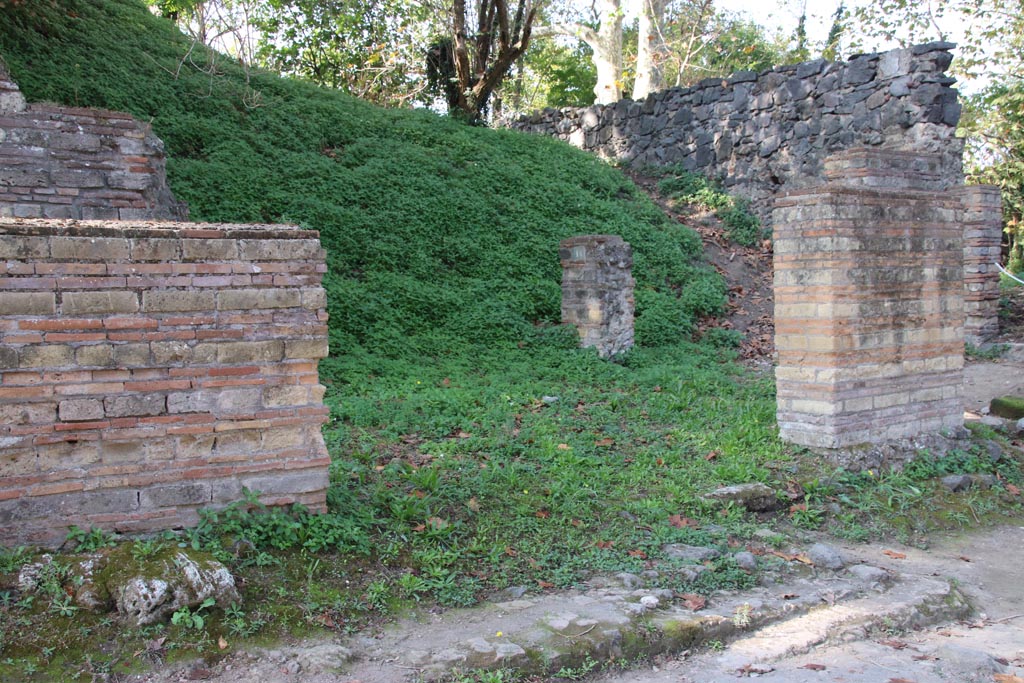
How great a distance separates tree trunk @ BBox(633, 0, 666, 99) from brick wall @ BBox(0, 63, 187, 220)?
1366 centimetres

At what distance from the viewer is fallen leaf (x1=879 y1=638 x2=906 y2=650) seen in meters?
4.22

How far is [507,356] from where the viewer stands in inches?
398

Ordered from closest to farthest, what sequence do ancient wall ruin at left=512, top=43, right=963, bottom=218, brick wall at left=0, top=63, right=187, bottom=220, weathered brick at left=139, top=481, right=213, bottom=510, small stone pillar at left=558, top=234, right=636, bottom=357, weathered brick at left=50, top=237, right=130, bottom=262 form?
weathered brick at left=50, top=237, right=130, bottom=262 → weathered brick at left=139, top=481, right=213, bottom=510 → brick wall at left=0, top=63, right=187, bottom=220 → small stone pillar at left=558, top=234, right=636, bottom=357 → ancient wall ruin at left=512, top=43, right=963, bottom=218

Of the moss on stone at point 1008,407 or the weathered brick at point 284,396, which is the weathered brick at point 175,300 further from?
the moss on stone at point 1008,407

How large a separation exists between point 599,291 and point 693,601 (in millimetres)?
6781

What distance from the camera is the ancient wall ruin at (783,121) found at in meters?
13.8

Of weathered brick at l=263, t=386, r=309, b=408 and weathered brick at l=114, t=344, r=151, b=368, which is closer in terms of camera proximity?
weathered brick at l=114, t=344, r=151, b=368

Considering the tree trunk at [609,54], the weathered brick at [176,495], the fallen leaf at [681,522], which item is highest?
the tree trunk at [609,54]

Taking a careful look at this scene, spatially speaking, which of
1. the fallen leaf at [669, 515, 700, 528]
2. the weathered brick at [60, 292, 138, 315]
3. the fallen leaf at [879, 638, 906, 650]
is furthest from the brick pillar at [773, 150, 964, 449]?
the weathered brick at [60, 292, 138, 315]

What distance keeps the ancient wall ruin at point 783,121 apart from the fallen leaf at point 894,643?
35.6ft

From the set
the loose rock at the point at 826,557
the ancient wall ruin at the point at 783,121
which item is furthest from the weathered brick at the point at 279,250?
the ancient wall ruin at the point at 783,121

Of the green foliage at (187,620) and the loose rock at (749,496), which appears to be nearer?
the green foliage at (187,620)

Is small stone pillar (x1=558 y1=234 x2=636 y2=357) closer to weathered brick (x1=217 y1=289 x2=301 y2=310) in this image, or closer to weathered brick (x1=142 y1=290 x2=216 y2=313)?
weathered brick (x1=217 y1=289 x2=301 y2=310)

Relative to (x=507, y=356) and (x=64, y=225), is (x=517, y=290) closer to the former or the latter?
(x=507, y=356)
